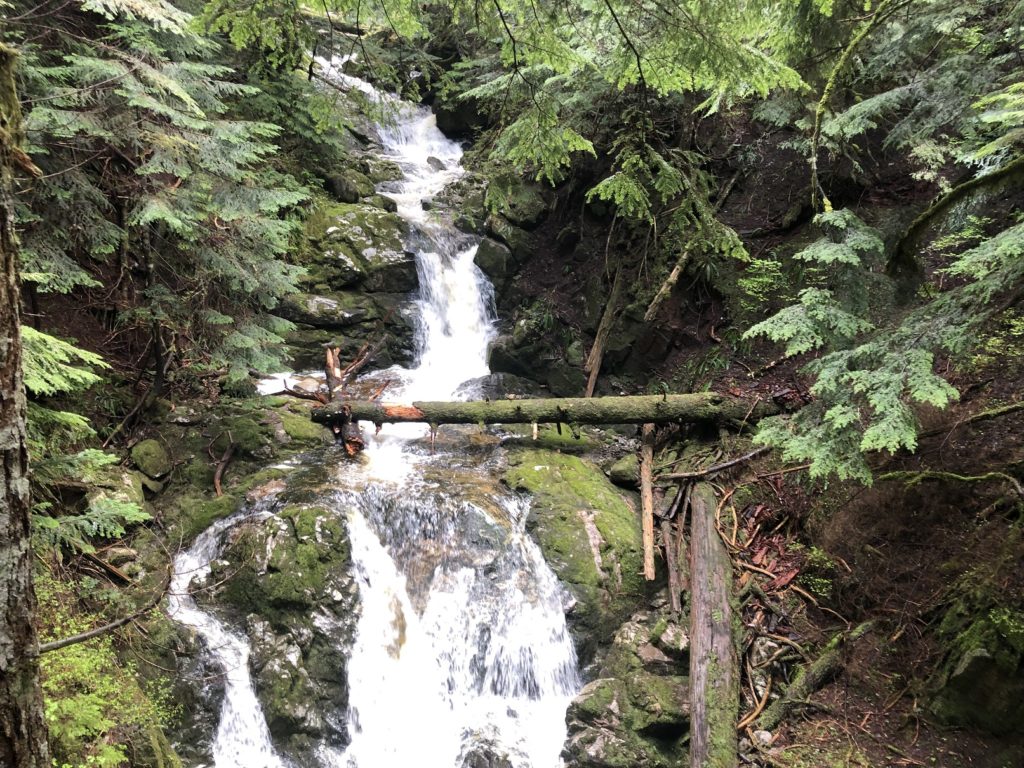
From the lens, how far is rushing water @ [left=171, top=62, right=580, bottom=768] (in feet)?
19.1

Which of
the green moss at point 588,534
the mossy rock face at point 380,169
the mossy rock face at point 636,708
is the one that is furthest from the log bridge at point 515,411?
the mossy rock face at point 380,169

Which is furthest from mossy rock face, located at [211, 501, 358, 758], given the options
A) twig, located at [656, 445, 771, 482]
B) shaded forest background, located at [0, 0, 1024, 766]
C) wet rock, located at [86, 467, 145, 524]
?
twig, located at [656, 445, 771, 482]

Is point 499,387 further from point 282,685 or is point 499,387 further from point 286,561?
point 282,685

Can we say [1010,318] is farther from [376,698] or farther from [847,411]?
[376,698]

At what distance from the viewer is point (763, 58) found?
3.76 metres

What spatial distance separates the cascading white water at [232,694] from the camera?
5.54m

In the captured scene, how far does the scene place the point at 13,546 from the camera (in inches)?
72.7

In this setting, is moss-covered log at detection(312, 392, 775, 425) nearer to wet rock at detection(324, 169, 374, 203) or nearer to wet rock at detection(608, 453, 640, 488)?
wet rock at detection(608, 453, 640, 488)

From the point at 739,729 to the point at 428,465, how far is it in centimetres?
532

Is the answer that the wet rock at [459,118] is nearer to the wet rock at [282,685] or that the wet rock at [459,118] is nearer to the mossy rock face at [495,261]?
the mossy rock face at [495,261]

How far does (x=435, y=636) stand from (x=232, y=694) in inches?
85.9

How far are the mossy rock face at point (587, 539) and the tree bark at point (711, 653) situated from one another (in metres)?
0.88

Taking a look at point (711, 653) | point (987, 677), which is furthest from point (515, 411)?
point (987, 677)

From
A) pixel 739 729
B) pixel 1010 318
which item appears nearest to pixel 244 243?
pixel 739 729
